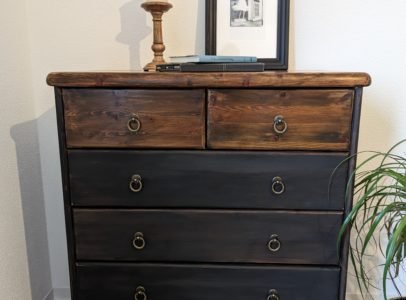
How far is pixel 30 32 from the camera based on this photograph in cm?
145

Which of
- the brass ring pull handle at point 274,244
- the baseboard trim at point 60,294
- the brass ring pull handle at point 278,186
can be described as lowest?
the baseboard trim at point 60,294

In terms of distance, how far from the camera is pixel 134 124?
1.02 metres

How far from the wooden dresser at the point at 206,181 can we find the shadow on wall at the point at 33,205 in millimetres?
458

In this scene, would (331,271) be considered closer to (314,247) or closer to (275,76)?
(314,247)

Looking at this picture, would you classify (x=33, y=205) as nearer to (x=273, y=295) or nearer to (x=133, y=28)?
(x=133, y=28)

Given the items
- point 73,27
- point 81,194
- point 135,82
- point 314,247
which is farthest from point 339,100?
point 73,27

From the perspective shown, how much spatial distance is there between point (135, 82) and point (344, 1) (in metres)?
0.93

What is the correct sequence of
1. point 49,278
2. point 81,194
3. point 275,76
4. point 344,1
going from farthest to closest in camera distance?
1. point 49,278
2. point 344,1
3. point 81,194
4. point 275,76

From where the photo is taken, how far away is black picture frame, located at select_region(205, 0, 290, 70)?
1.37 metres

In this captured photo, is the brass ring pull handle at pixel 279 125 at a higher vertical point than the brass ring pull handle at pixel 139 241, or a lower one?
higher

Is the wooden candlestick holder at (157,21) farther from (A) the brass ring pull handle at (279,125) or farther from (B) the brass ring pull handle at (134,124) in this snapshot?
(A) the brass ring pull handle at (279,125)

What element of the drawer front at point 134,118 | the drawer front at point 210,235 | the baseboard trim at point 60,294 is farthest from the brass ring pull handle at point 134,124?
the baseboard trim at point 60,294

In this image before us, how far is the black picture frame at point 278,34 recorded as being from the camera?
1.37 meters

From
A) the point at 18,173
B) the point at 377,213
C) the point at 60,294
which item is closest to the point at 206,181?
the point at 377,213
